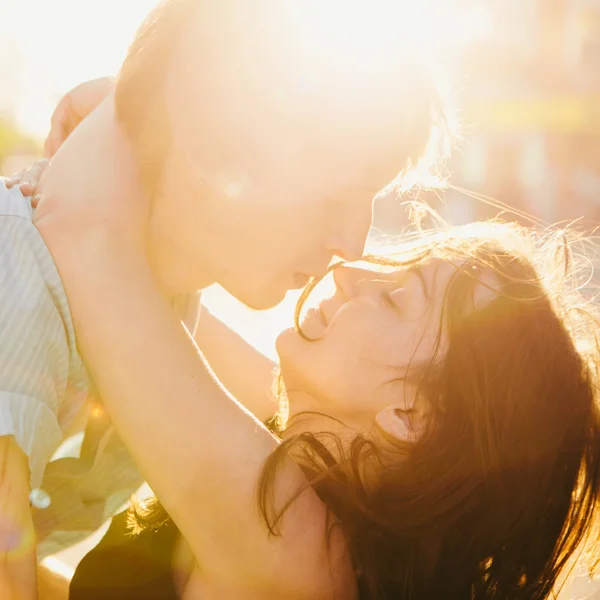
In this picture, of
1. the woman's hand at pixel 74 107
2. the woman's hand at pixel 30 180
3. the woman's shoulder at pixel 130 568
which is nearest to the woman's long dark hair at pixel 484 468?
the woman's shoulder at pixel 130 568

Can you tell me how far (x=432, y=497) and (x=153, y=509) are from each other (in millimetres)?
737

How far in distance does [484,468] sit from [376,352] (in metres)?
0.35

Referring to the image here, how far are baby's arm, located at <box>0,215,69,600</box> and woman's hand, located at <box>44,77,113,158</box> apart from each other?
2.98ft

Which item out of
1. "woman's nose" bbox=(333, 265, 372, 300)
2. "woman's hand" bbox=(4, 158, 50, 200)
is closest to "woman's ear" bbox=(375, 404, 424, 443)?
"woman's nose" bbox=(333, 265, 372, 300)

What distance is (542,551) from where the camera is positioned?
5.90ft

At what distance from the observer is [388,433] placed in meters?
1.72

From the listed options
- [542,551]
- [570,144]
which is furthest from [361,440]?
[570,144]

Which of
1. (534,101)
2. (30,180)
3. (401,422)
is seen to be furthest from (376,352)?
(534,101)

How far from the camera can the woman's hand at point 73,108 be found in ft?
7.47

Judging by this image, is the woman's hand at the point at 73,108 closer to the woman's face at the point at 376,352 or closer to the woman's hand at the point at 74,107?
the woman's hand at the point at 74,107

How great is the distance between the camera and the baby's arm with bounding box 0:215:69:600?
4.40 ft

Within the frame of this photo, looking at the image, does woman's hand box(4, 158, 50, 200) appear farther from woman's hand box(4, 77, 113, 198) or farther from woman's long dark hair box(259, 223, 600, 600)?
woman's long dark hair box(259, 223, 600, 600)

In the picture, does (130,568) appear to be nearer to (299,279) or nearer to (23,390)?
(23,390)

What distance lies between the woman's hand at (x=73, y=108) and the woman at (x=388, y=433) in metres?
0.85
